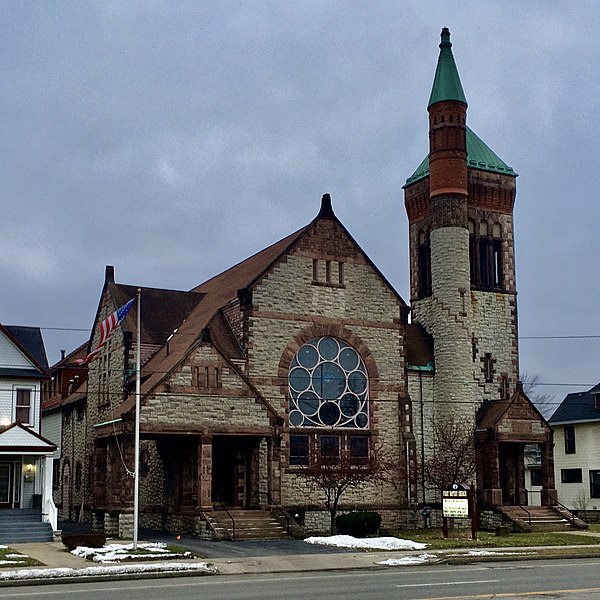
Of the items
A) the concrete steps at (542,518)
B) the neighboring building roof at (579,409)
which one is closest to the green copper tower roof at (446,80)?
the neighboring building roof at (579,409)

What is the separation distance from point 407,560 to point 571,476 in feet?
112

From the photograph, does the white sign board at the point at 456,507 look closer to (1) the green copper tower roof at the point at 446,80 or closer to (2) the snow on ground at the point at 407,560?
(2) the snow on ground at the point at 407,560

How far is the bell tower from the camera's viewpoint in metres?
48.4

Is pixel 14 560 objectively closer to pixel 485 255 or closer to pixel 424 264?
pixel 424 264

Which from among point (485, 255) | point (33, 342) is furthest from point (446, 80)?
point (33, 342)

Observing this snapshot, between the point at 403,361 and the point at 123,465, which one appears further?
the point at 403,361

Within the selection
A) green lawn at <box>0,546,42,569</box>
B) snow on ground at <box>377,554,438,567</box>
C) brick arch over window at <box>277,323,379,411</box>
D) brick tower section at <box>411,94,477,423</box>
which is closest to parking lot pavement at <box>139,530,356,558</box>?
snow on ground at <box>377,554,438,567</box>

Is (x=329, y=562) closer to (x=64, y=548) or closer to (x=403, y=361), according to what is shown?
(x=64, y=548)

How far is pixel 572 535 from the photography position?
132 feet

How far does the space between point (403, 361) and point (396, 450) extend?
14.4ft

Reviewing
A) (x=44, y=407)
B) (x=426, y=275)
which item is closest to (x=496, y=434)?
(x=426, y=275)

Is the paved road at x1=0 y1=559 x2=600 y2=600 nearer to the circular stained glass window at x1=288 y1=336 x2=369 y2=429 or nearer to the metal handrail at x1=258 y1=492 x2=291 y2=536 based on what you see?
the metal handrail at x1=258 y1=492 x2=291 y2=536

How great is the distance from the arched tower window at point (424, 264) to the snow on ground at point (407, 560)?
24094 mm

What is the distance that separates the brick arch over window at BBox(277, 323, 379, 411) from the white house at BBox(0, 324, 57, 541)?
1077 centimetres
